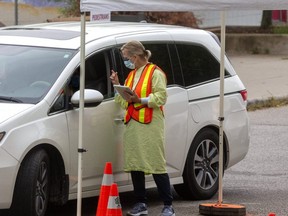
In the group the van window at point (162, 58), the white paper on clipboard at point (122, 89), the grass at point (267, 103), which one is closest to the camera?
the white paper on clipboard at point (122, 89)

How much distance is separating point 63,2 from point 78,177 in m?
19.6

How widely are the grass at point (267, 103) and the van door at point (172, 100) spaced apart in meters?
8.66

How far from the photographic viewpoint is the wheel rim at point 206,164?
1010cm

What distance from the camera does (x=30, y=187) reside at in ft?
26.4

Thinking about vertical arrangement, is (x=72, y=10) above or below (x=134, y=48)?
above

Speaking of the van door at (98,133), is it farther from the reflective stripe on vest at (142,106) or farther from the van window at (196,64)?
the van window at (196,64)

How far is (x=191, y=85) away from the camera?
10086mm

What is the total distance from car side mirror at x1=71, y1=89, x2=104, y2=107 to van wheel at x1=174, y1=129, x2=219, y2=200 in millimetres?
1658

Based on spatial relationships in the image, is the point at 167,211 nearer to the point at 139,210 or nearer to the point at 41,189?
the point at 139,210

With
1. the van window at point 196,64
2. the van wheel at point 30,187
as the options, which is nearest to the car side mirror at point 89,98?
the van wheel at point 30,187

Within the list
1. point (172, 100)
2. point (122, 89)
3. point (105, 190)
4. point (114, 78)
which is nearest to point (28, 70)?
point (114, 78)

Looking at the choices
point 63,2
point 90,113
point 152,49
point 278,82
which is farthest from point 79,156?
point 63,2

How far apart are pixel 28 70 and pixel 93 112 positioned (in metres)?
0.74

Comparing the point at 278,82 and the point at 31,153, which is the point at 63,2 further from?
the point at 31,153
